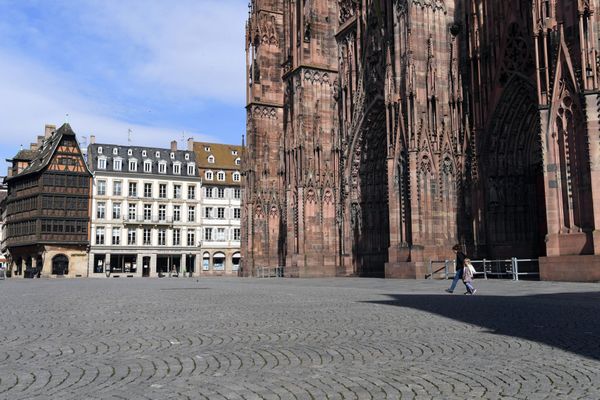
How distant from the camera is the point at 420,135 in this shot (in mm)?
27453

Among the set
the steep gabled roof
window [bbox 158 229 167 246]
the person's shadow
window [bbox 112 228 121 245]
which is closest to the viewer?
the person's shadow

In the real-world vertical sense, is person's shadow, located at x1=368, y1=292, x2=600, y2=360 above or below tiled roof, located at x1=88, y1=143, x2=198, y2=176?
below

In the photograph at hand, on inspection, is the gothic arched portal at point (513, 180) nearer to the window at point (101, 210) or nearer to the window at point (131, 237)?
the window at point (131, 237)

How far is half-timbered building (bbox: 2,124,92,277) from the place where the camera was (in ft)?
219

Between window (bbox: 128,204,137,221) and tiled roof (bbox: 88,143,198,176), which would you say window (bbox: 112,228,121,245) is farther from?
tiled roof (bbox: 88,143,198,176)


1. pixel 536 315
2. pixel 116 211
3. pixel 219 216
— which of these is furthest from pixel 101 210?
pixel 536 315

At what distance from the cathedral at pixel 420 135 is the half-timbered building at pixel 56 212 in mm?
31293

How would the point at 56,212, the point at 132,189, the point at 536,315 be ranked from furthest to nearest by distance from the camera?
the point at 132,189 < the point at 56,212 < the point at 536,315

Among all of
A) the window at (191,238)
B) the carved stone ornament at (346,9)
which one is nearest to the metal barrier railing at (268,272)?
the carved stone ornament at (346,9)

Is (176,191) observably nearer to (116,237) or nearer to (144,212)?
(144,212)

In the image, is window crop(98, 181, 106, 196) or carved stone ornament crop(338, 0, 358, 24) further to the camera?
window crop(98, 181, 106, 196)

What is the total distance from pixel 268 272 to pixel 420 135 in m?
18.8

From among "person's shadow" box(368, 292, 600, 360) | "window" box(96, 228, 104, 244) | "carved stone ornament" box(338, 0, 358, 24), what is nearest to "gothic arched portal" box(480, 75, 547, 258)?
"person's shadow" box(368, 292, 600, 360)

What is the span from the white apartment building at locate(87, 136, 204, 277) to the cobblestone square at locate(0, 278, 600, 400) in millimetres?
61393
